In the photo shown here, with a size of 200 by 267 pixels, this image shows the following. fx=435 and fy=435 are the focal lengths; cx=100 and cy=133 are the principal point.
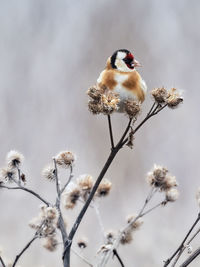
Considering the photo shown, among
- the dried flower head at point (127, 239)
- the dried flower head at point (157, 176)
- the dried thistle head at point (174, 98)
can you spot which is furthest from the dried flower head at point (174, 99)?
the dried flower head at point (127, 239)

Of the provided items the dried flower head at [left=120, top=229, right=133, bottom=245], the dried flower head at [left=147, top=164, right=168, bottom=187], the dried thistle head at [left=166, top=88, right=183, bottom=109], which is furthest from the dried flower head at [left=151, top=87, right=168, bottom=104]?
the dried flower head at [left=120, top=229, right=133, bottom=245]

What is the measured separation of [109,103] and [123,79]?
3.0 inches

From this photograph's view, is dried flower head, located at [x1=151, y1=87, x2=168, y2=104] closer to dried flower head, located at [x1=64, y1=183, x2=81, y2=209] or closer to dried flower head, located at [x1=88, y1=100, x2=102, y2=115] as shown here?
dried flower head, located at [x1=88, y1=100, x2=102, y2=115]

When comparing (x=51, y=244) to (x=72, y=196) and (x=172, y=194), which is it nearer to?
(x=72, y=196)

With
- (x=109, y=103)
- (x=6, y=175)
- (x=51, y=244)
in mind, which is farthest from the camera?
(x=51, y=244)

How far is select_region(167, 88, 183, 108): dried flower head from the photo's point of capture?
49 centimetres

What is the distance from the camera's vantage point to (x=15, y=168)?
0.59m

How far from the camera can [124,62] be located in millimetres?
568

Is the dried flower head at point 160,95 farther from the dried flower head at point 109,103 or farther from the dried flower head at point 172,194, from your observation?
the dried flower head at point 172,194

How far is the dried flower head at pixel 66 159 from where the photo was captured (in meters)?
0.57

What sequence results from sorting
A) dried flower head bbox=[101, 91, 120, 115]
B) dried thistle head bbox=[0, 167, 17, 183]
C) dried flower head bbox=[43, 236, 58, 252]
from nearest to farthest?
dried flower head bbox=[101, 91, 120, 115], dried thistle head bbox=[0, 167, 17, 183], dried flower head bbox=[43, 236, 58, 252]

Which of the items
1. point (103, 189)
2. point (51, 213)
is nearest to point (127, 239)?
point (103, 189)

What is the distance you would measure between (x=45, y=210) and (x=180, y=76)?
4.60ft

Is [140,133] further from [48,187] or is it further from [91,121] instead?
[48,187]
